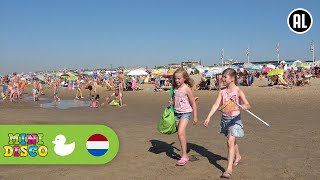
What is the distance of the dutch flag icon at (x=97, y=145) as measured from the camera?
5.13 meters

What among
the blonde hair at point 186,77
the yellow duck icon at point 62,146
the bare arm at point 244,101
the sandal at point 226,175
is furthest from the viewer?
the blonde hair at point 186,77

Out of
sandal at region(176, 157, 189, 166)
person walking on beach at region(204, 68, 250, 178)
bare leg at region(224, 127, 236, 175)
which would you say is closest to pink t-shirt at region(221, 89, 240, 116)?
person walking on beach at region(204, 68, 250, 178)

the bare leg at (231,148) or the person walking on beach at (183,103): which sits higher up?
the person walking on beach at (183,103)

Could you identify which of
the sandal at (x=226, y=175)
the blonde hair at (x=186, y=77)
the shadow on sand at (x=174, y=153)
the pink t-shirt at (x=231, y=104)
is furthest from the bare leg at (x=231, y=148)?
the blonde hair at (x=186, y=77)

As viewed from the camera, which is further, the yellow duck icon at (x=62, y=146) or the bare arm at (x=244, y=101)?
the bare arm at (x=244, y=101)

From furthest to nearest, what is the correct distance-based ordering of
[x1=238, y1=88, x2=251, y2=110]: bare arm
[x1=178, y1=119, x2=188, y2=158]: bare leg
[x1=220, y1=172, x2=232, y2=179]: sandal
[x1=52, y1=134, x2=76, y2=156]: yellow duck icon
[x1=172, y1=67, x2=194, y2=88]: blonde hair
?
[x1=172, y1=67, x2=194, y2=88]: blonde hair → [x1=178, y1=119, x2=188, y2=158]: bare leg → [x1=238, y1=88, x2=251, y2=110]: bare arm → [x1=52, y1=134, x2=76, y2=156]: yellow duck icon → [x1=220, y1=172, x2=232, y2=179]: sandal

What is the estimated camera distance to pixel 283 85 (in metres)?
26.9

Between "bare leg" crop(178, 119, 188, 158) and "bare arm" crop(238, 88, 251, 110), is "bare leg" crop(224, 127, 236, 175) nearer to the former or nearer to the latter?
"bare arm" crop(238, 88, 251, 110)

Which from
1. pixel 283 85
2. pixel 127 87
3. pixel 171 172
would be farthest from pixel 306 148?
pixel 127 87

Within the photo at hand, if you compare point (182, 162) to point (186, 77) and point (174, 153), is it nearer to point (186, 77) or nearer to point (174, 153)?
point (174, 153)

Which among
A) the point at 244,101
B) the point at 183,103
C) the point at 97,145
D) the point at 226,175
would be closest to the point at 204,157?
the point at 183,103

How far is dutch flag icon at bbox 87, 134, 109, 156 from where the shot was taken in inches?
202

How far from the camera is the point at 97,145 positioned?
5.19 meters

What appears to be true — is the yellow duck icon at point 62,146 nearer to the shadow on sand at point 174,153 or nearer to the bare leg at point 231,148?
the shadow on sand at point 174,153
